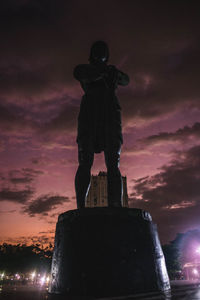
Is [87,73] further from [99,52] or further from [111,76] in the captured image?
[99,52]

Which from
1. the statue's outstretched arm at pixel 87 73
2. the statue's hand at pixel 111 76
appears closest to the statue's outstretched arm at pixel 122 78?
the statue's hand at pixel 111 76

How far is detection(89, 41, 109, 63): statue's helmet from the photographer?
579cm

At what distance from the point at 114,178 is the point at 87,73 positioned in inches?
97.2

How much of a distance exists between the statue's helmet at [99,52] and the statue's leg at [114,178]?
92.5 inches

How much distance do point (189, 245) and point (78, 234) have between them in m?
62.4

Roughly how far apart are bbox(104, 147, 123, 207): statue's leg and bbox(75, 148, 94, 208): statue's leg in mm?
416

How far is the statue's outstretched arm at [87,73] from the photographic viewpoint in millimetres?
5344

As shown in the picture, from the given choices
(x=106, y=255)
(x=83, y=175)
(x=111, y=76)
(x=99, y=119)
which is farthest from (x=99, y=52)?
(x=106, y=255)

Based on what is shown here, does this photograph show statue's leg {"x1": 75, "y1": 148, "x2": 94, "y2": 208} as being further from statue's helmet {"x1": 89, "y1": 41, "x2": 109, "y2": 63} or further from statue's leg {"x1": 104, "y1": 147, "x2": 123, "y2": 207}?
statue's helmet {"x1": 89, "y1": 41, "x2": 109, "y2": 63}

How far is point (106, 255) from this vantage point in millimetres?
3607

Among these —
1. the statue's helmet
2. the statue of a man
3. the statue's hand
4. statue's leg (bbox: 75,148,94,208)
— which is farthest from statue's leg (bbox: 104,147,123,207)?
the statue's helmet

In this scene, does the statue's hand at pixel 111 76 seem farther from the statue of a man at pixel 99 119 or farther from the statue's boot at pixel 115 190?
the statue's boot at pixel 115 190

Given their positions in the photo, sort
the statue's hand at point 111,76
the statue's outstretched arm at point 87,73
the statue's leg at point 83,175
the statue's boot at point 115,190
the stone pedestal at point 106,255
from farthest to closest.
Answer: the statue's hand at point 111,76, the statue's outstretched arm at point 87,73, the statue's leg at point 83,175, the statue's boot at point 115,190, the stone pedestal at point 106,255

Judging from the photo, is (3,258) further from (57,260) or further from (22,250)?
(57,260)
